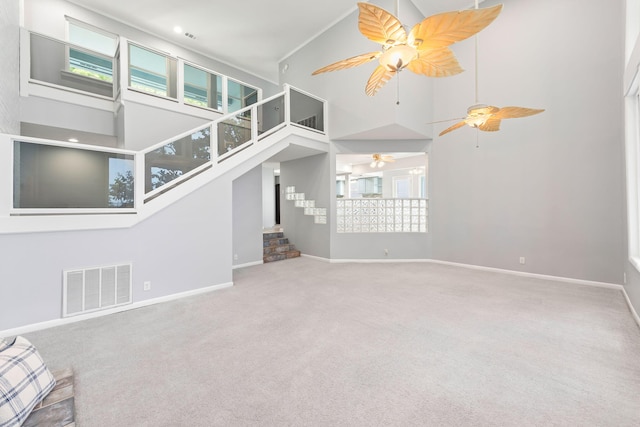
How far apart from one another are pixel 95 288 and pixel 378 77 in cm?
437

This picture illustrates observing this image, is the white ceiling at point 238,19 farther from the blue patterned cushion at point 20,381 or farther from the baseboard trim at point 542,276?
the blue patterned cushion at point 20,381

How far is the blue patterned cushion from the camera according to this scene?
1588mm

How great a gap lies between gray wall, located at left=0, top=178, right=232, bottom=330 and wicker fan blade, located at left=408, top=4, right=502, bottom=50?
11.7 feet

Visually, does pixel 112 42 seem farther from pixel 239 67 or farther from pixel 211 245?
pixel 211 245

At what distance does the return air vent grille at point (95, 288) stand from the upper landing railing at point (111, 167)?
773mm

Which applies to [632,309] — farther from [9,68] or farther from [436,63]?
[9,68]

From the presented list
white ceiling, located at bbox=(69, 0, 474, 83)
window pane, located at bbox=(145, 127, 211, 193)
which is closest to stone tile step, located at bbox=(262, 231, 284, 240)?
window pane, located at bbox=(145, 127, 211, 193)

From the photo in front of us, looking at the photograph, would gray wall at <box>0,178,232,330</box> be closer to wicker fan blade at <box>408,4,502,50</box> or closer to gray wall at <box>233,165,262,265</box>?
gray wall at <box>233,165,262,265</box>

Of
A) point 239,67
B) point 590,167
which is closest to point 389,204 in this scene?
point 590,167

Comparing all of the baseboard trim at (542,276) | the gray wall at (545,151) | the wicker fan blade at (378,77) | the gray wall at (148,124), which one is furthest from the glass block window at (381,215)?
the gray wall at (148,124)

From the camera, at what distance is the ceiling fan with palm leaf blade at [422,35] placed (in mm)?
2016

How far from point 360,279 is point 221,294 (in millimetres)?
2494

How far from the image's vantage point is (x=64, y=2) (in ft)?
19.1

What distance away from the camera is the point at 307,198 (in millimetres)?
7355
